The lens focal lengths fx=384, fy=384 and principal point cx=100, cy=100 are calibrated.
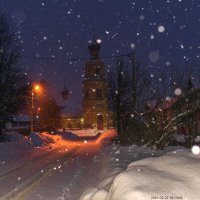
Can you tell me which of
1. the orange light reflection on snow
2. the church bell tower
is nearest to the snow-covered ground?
the orange light reflection on snow

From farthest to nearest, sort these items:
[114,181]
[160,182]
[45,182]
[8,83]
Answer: [8,83] → [45,182] → [114,181] → [160,182]

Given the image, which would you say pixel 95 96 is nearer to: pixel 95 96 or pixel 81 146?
pixel 95 96

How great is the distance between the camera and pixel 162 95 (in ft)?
84.0

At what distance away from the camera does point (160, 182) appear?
755cm

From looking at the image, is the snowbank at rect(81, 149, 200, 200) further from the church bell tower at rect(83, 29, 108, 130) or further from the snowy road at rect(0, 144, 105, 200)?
the church bell tower at rect(83, 29, 108, 130)

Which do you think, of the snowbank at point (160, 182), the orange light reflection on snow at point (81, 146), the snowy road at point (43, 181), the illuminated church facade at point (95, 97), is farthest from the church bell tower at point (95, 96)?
the snowbank at point (160, 182)

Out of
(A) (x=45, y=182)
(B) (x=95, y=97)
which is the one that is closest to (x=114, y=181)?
(A) (x=45, y=182)

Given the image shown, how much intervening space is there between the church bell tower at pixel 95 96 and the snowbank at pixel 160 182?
7886cm

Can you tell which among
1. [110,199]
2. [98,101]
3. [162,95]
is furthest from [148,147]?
[98,101]

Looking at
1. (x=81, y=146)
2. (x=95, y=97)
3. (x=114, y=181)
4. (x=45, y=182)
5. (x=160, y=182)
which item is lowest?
(x=81, y=146)

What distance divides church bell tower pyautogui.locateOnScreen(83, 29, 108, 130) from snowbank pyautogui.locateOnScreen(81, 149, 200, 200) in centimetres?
7886

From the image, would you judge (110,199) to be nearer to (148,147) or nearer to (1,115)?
(148,147)

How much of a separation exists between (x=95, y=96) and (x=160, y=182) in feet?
284

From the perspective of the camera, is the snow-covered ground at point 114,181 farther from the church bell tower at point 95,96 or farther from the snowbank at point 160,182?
the church bell tower at point 95,96
